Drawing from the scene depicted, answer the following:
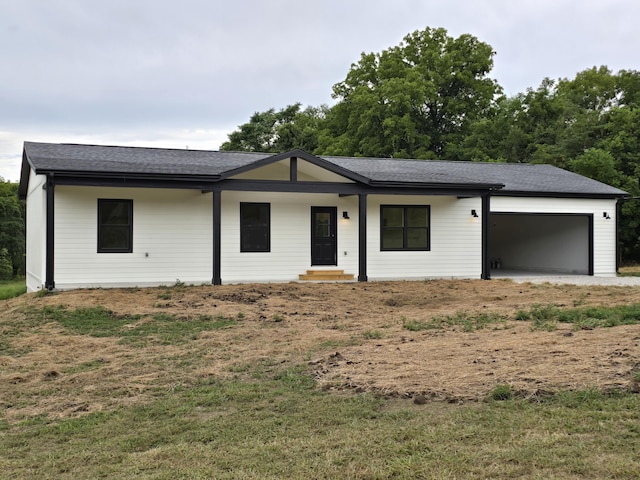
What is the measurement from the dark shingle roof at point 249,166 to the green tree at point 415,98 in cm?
1333

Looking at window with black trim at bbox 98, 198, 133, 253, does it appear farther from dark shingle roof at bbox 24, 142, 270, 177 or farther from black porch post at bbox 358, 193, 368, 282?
black porch post at bbox 358, 193, 368, 282

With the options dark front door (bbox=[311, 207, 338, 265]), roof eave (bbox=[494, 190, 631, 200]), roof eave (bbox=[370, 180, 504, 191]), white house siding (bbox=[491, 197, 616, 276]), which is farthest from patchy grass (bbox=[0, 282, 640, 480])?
white house siding (bbox=[491, 197, 616, 276])

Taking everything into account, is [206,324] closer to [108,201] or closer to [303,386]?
[303,386]

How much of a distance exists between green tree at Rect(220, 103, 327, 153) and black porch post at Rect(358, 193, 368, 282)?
24.8m

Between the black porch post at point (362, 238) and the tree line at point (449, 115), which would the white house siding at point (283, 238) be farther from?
the tree line at point (449, 115)

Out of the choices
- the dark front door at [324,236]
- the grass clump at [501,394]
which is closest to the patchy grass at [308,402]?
the grass clump at [501,394]

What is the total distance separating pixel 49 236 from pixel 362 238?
7867 millimetres

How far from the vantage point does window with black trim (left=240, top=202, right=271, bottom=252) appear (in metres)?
17.2

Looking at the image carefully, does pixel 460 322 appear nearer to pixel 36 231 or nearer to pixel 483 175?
pixel 483 175

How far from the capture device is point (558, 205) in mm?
19922

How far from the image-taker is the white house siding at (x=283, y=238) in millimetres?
17031

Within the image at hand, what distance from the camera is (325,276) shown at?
57.3 feet

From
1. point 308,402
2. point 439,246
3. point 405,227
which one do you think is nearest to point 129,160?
point 405,227

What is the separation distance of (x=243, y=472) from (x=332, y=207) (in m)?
14.4
